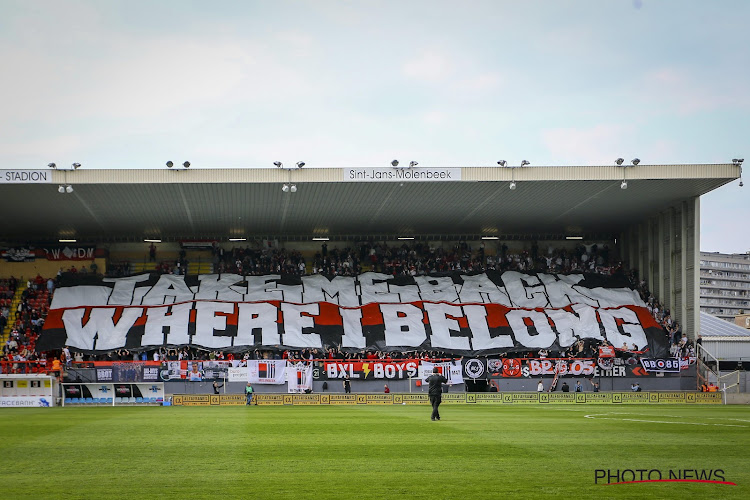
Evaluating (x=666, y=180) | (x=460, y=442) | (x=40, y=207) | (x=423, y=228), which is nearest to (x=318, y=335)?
(x=423, y=228)

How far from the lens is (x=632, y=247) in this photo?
5847 cm

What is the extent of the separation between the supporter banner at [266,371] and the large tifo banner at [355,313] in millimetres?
3552

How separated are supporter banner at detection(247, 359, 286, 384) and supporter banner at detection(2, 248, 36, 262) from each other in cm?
2111

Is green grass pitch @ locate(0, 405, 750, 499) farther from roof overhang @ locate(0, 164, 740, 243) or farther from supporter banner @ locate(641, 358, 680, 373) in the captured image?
supporter banner @ locate(641, 358, 680, 373)

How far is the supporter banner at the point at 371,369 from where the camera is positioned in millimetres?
44656

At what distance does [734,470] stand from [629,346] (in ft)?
122

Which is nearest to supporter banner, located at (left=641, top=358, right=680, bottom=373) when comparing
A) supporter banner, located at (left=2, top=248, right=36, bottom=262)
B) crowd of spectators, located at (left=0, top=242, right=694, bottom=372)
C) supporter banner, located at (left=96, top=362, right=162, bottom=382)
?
crowd of spectators, located at (left=0, top=242, right=694, bottom=372)

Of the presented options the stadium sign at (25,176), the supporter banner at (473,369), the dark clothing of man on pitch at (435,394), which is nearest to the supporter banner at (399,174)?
the supporter banner at (473,369)

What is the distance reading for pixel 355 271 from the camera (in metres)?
56.8

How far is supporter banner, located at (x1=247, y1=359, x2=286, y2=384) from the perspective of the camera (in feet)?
143

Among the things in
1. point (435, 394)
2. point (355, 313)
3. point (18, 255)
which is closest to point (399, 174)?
point (355, 313)

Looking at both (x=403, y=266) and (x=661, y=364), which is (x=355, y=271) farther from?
(x=661, y=364)

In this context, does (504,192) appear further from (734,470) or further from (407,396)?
(734,470)

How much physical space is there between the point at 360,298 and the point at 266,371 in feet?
35.9
